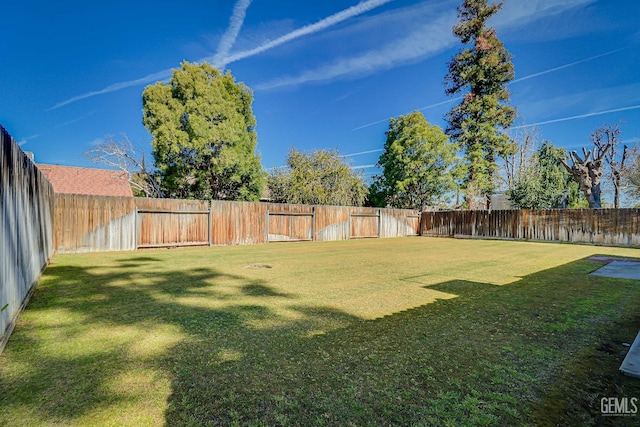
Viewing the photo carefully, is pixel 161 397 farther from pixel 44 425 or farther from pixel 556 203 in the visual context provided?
pixel 556 203

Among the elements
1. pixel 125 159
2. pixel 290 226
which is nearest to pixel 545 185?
pixel 290 226

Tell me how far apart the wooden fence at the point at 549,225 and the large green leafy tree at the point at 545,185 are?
4459 mm

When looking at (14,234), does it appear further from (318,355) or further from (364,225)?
(364,225)

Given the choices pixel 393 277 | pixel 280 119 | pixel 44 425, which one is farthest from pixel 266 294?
pixel 280 119

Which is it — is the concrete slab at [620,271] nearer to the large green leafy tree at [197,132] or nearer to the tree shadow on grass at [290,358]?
the tree shadow on grass at [290,358]

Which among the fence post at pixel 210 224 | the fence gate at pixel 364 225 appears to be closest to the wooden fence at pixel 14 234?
the fence post at pixel 210 224

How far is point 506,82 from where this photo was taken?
65.0 ft

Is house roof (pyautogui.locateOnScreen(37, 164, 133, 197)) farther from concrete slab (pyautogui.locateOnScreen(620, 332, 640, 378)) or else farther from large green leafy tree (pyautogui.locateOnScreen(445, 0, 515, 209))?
large green leafy tree (pyautogui.locateOnScreen(445, 0, 515, 209))

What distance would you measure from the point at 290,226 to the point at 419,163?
10.9 meters

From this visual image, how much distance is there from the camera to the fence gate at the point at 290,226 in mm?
13082

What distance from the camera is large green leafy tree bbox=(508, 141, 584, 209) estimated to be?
60.4 ft

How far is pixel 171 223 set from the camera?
34.4ft

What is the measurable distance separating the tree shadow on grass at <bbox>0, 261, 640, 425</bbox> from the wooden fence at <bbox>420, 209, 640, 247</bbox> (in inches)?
485

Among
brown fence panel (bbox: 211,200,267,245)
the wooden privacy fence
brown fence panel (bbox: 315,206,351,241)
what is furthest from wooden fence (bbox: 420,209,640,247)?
brown fence panel (bbox: 211,200,267,245)
